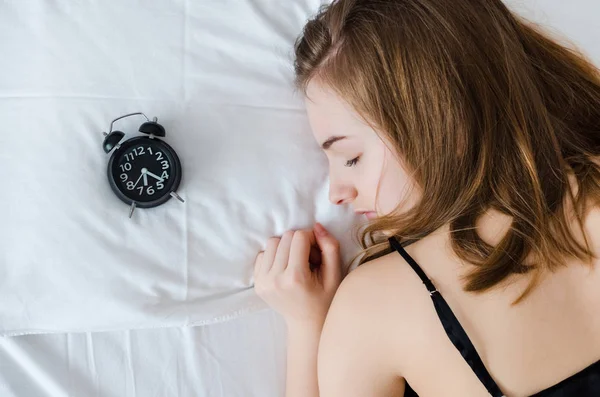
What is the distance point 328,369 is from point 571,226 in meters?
0.45

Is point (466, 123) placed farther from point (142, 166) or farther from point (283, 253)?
point (142, 166)

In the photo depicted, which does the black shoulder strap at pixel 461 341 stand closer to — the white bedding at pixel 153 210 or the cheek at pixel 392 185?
the cheek at pixel 392 185

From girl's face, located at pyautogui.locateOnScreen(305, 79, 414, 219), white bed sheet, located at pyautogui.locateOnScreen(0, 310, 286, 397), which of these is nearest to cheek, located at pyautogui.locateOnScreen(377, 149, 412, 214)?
girl's face, located at pyautogui.locateOnScreen(305, 79, 414, 219)

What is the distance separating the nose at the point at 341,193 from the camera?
1.07 m

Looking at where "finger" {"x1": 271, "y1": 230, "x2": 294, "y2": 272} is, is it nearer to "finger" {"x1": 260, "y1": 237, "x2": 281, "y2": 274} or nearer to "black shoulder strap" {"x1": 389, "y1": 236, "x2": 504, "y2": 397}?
"finger" {"x1": 260, "y1": 237, "x2": 281, "y2": 274}

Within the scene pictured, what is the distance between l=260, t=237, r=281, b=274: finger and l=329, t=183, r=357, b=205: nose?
141 mm

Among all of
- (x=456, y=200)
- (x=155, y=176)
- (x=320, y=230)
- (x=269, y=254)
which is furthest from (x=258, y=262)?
(x=456, y=200)

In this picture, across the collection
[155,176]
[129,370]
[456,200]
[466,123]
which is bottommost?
[129,370]

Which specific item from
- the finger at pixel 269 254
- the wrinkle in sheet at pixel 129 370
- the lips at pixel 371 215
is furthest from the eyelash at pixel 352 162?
the wrinkle in sheet at pixel 129 370

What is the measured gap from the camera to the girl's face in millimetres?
996

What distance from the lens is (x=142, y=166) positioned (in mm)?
1047

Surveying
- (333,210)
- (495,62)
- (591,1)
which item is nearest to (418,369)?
(333,210)

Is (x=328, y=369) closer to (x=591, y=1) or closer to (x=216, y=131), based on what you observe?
(x=216, y=131)

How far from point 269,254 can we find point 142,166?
283 millimetres
